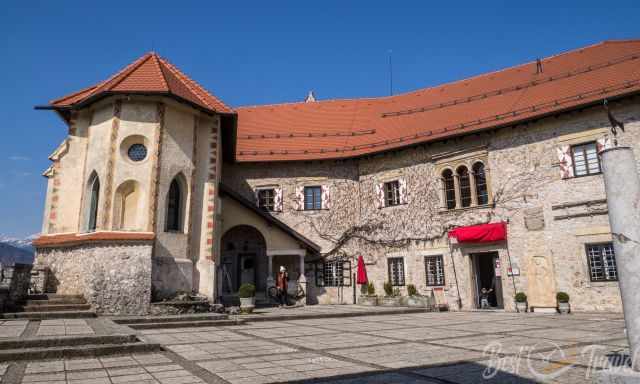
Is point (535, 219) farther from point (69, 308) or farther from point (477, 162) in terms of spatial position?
point (69, 308)

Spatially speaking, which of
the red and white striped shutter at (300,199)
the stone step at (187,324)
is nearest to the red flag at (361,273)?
the red and white striped shutter at (300,199)

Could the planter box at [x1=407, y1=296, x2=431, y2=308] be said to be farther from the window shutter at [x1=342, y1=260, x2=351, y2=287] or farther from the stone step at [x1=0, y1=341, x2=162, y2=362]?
the stone step at [x1=0, y1=341, x2=162, y2=362]

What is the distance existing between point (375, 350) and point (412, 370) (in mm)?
1779

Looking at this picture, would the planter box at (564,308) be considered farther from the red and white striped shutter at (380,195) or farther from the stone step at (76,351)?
the stone step at (76,351)

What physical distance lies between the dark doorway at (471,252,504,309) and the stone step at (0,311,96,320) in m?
13.8

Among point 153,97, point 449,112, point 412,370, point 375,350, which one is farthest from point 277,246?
point 412,370

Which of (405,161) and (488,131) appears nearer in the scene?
(488,131)

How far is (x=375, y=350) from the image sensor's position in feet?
25.0

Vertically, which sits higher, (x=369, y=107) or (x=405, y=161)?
(x=369, y=107)

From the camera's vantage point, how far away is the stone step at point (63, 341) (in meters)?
7.01

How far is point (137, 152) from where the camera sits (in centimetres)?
1499

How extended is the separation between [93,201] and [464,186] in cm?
1429

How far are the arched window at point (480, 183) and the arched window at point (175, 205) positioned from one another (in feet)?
38.2

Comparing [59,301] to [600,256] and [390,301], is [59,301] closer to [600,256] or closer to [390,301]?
[390,301]
